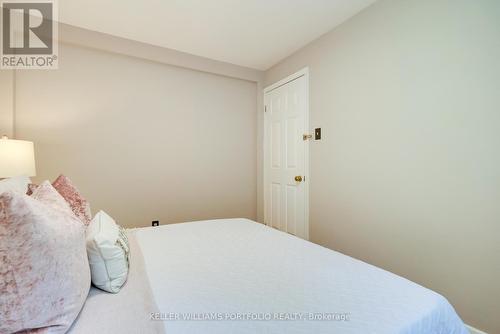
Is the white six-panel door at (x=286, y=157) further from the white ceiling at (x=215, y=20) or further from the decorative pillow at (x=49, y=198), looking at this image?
the decorative pillow at (x=49, y=198)

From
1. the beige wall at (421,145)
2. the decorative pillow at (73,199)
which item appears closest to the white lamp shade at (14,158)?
the decorative pillow at (73,199)

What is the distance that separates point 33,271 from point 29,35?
253 cm

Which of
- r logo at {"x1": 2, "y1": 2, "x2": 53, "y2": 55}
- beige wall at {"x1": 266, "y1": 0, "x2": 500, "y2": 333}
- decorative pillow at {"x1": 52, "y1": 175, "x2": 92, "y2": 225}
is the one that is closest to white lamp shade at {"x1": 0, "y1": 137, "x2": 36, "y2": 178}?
decorative pillow at {"x1": 52, "y1": 175, "x2": 92, "y2": 225}

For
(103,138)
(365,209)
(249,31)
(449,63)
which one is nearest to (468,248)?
(365,209)

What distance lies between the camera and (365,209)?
196 cm

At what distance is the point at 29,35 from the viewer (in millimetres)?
2104

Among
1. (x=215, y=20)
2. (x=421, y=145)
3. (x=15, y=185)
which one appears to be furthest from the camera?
(x=215, y=20)

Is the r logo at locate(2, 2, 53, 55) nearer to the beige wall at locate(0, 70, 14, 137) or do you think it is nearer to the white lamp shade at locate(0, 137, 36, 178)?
the beige wall at locate(0, 70, 14, 137)

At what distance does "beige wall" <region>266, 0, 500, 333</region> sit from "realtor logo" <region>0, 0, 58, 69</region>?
2.60 m

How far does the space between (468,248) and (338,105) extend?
1422 mm

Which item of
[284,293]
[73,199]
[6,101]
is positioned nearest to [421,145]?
[284,293]

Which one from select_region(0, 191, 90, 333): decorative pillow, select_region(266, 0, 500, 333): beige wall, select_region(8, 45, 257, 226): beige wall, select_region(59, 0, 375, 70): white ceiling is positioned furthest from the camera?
select_region(8, 45, 257, 226): beige wall

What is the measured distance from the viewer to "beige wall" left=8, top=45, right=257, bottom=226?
7.32ft

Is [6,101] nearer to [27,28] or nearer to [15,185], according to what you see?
[27,28]
